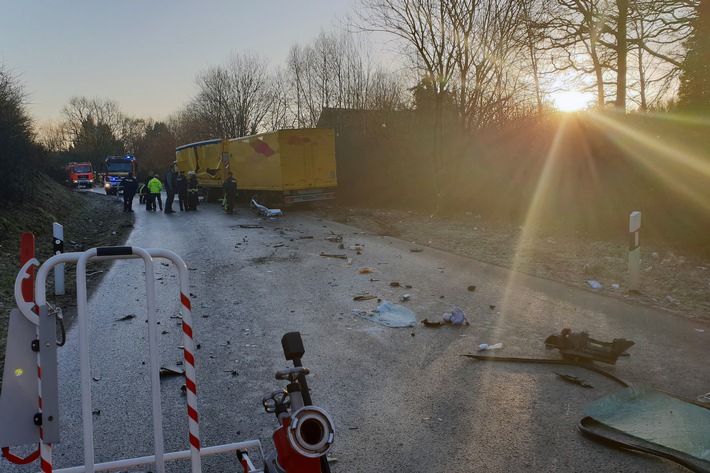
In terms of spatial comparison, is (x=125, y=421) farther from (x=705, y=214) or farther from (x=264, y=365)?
(x=705, y=214)

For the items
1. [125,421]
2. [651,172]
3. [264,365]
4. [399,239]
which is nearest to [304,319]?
[264,365]

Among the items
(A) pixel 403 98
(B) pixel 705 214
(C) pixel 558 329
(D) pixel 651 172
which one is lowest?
(C) pixel 558 329

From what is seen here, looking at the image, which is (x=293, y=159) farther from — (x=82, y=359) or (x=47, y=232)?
(x=82, y=359)

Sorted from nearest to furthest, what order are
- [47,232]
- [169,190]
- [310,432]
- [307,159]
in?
1. [310,432]
2. [47,232]
3. [307,159]
4. [169,190]

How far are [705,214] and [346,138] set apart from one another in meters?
21.4

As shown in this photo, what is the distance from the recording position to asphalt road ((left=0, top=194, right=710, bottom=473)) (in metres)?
3.65

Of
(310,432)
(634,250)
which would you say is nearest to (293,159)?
(634,250)

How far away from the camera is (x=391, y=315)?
7.03 metres

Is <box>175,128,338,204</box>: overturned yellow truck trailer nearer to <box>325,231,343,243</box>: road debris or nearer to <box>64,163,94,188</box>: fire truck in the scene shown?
<box>325,231,343,243</box>: road debris

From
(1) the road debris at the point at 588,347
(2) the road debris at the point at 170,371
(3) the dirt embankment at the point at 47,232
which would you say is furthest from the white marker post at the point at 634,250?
(3) the dirt embankment at the point at 47,232

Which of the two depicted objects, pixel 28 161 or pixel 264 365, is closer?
pixel 264 365

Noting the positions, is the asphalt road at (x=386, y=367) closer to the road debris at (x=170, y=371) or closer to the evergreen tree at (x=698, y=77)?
the road debris at (x=170, y=371)

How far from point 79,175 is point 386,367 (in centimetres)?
5243

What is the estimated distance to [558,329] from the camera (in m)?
6.33
